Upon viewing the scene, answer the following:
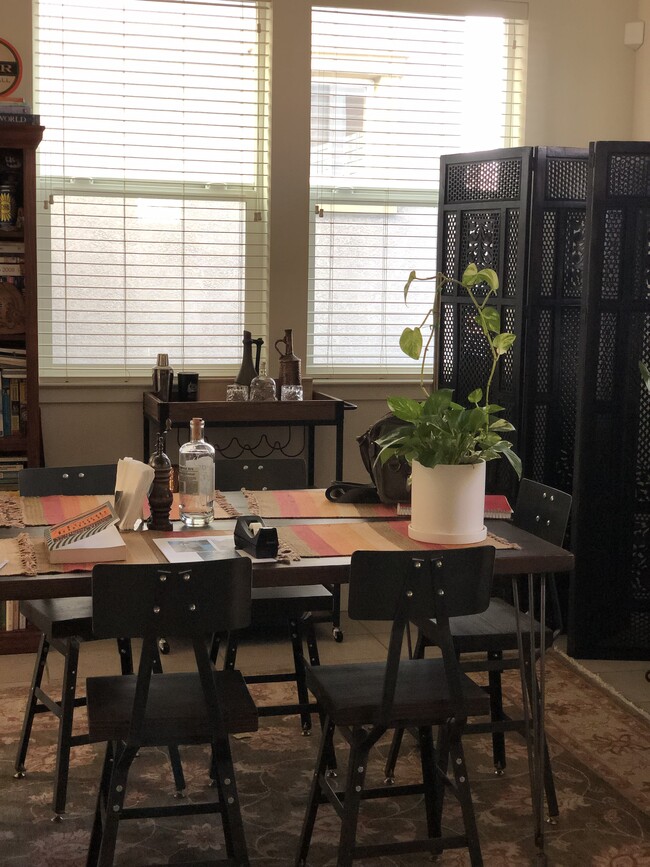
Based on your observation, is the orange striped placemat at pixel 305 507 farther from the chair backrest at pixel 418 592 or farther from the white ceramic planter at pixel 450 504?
the chair backrest at pixel 418 592

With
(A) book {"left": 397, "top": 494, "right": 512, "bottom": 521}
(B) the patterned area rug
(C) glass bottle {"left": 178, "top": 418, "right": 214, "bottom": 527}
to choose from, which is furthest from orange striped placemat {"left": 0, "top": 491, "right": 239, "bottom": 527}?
(B) the patterned area rug

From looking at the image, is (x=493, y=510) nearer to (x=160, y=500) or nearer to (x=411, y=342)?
(x=411, y=342)

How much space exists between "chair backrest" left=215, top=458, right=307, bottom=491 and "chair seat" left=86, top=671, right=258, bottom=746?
118cm

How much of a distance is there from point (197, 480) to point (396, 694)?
2.64 ft

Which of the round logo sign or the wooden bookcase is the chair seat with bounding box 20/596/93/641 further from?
the round logo sign

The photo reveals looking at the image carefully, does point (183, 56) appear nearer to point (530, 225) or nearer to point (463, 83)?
point (463, 83)

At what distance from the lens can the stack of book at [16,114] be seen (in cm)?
435

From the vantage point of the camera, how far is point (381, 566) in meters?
2.46

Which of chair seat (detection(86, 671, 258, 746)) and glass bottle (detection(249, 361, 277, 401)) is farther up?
glass bottle (detection(249, 361, 277, 401))

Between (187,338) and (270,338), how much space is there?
408 millimetres

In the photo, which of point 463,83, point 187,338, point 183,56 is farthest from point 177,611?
point 463,83

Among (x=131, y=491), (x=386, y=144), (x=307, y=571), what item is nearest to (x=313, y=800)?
(x=307, y=571)

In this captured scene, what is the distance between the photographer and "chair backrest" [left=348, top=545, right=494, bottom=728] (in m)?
2.46

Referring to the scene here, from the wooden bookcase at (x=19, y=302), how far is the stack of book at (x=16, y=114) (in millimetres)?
36
